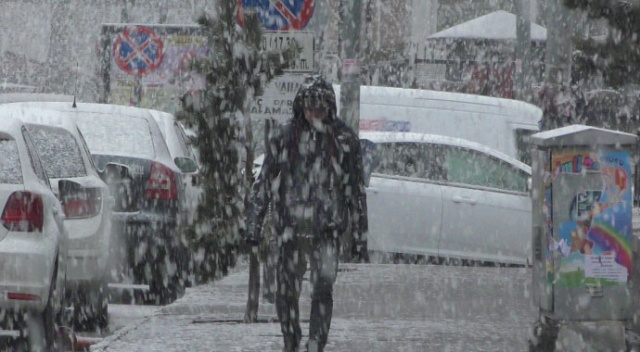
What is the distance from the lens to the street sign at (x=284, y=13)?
13.0 meters

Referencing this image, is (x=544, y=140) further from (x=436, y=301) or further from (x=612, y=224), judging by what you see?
(x=436, y=301)

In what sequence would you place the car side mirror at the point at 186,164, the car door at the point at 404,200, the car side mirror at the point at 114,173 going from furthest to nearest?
the car door at the point at 404,200
the car side mirror at the point at 186,164
the car side mirror at the point at 114,173

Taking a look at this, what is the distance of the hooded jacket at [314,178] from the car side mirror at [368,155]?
21.2 ft

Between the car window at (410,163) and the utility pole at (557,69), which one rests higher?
the utility pole at (557,69)

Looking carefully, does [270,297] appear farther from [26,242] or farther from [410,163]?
[410,163]

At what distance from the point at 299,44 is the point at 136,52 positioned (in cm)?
1612

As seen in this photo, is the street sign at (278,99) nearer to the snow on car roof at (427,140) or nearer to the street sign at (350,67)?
the street sign at (350,67)

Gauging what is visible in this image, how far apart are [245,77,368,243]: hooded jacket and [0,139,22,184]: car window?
153cm

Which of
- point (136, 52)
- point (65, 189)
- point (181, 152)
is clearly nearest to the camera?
point (65, 189)

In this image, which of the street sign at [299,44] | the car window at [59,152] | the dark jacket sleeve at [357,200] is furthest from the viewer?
the street sign at [299,44]

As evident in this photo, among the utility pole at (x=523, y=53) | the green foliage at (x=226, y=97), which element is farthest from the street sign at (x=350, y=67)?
the utility pole at (x=523, y=53)

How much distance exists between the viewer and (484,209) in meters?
16.7

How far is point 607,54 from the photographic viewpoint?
10555mm

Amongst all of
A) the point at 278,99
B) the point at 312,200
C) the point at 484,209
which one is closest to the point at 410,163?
the point at 484,209
